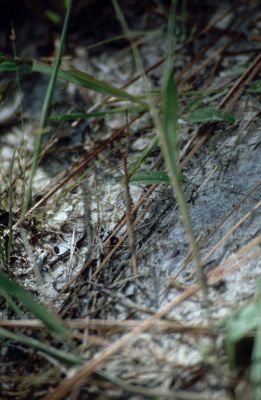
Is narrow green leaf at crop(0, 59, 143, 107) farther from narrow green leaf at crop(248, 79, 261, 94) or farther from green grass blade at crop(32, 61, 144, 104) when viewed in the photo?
narrow green leaf at crop(248, 79, 261, 94)

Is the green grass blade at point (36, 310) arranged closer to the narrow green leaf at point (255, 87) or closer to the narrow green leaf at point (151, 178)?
the narrow green leaf at point (151, 178)

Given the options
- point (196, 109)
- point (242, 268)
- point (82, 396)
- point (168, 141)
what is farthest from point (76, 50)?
point (82, 396)

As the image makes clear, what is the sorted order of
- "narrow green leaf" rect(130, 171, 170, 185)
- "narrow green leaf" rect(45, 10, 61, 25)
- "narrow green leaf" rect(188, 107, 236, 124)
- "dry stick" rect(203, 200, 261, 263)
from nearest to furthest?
"dry stick" rect(203, 200, 261, 263) → "narrow green leaf" rect(130, 171, 170, 185) → "narrow green leaf" rect(188, 107, 236, 124) → "narrow green leaf" rect(45, 10, 61, 25)

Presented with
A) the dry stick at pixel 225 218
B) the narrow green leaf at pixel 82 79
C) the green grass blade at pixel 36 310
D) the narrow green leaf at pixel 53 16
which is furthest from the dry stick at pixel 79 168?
the narrow green leaf at pixel 53 16

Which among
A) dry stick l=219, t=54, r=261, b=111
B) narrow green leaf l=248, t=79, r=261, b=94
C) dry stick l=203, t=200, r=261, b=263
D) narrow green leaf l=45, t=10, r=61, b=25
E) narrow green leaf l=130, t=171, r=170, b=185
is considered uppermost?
narrow green leaf l=45, t=10, r=61, b=25

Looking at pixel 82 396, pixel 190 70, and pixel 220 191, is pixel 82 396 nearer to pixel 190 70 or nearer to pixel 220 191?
pixel 220 191

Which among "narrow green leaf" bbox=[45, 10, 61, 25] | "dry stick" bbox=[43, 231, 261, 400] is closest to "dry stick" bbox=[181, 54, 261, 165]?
"dry stick" bbox=[43, 231, 261, 400]

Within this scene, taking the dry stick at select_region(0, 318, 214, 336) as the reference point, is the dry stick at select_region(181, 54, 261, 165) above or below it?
above

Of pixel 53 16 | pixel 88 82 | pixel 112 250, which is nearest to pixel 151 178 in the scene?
pixel 112 250

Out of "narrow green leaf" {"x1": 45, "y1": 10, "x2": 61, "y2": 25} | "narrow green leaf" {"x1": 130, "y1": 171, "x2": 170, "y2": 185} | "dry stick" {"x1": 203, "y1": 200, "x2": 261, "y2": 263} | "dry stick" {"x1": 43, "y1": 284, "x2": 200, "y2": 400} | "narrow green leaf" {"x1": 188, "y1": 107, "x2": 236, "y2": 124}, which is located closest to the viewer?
"dry stick" {"x1": 43, "y1": 284, "x2": 200, "y2": 400}
